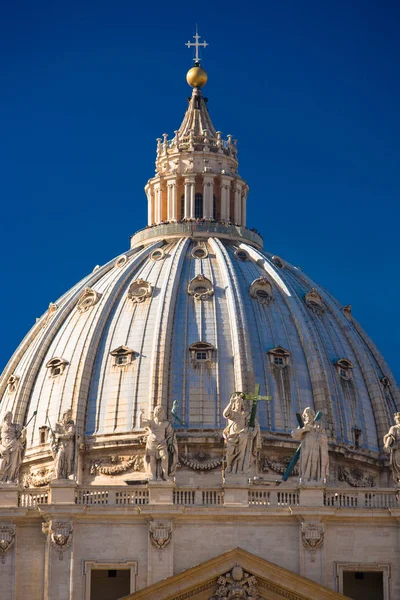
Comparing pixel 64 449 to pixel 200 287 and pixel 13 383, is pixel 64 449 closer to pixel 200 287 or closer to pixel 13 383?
pixel 200 287

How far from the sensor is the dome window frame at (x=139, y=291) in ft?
436

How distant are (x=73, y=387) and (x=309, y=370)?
12.8 metres

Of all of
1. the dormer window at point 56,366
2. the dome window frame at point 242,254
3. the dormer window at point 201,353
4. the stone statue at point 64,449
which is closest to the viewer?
the stone statue at point 64,449

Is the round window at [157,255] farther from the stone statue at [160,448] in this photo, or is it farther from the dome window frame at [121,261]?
the stone statue at [160,448]

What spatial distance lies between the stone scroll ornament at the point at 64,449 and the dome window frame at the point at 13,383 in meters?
36.0

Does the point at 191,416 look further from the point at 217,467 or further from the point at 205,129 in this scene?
the point at 205,129

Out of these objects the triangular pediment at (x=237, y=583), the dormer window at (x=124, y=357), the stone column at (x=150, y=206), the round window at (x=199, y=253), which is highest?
the stone column at (x=150, y=206)

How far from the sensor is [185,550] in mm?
94688

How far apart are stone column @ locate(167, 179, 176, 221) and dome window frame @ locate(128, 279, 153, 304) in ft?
23.4

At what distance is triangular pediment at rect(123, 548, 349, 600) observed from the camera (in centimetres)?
9250

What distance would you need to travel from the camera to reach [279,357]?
129 meters

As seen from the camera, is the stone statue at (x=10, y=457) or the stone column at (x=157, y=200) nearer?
the stone statue at (x=10, y=457)

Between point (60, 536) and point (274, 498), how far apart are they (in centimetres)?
871

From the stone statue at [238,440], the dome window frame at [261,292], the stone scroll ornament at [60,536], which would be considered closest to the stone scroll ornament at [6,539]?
the stone scroll ornament at [60,536]
